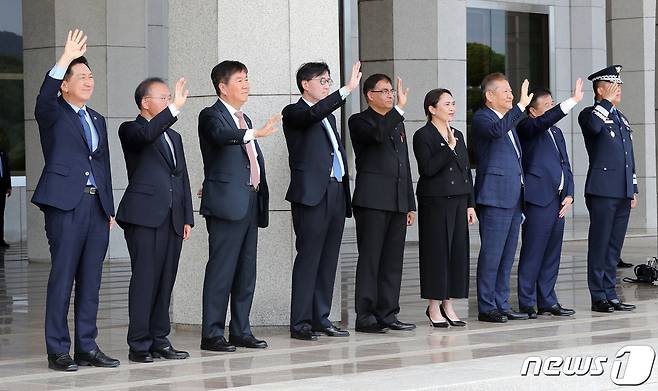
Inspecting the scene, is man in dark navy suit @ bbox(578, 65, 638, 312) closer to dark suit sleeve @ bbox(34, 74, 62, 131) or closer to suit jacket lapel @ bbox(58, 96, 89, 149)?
suit jacket lapel @ bbox(58, 96, 89, 149)

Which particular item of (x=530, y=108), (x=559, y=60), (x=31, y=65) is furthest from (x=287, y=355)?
(x=559, y=60)

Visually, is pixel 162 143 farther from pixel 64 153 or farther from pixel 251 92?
pixel 251 92

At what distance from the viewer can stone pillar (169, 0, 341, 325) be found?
441 inches

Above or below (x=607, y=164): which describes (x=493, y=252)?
below

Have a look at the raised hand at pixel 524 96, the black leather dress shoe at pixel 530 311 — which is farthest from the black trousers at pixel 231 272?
the black leather dress shoe at pixel 530 311

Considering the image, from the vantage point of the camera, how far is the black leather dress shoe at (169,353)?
31.3 feet

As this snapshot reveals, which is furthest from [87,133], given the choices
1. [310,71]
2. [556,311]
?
[556,311]

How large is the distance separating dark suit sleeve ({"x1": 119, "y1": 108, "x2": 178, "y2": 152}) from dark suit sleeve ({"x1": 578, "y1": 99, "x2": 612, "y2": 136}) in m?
4.69

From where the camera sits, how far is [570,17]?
3584cm

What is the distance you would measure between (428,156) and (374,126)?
2.43ft

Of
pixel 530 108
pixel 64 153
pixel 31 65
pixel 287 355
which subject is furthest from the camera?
pixel 31 65

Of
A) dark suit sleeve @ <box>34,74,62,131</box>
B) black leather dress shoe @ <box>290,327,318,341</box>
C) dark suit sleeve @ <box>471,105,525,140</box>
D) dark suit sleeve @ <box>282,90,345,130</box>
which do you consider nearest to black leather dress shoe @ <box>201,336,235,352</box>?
black leather dress shoe @ <box>290,327,318,341</box>

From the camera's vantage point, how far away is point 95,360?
30.0 feet

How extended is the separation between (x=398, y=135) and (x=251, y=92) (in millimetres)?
1271
